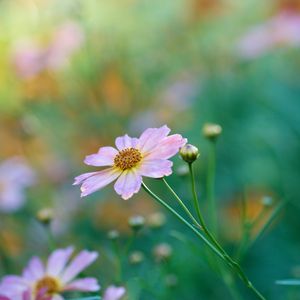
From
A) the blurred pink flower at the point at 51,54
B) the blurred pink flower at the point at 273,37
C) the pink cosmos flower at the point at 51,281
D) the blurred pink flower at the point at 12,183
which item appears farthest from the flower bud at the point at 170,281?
the blurred pink flower at the point at 51,54

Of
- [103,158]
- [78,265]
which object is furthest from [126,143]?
[78,265]

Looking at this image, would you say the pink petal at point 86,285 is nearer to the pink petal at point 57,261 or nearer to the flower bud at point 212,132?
the pink petal at point 57,261

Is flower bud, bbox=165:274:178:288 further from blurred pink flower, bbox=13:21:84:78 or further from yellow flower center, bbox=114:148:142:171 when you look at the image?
blurred pink flower, bbox=13:21:84:78

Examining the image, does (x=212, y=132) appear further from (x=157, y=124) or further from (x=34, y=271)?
(x=157, y=124)

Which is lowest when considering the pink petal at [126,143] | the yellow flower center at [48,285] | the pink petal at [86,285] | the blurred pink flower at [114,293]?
the blurred pink flower at [114,293]

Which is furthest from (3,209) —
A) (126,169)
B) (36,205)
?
(126,169)

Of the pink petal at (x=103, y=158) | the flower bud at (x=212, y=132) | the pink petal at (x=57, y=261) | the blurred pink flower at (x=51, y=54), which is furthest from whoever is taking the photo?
the blurred pink flower at (x=51, y=54)
